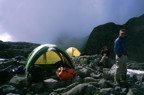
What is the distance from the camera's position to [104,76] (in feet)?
71.8

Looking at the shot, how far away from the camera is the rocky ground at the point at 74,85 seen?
17812 mm

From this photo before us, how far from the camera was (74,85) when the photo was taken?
18875 mm

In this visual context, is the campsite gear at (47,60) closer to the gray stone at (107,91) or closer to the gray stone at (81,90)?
the gray stone at (81,90)

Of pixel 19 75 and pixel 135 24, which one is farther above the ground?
pixel 135 24

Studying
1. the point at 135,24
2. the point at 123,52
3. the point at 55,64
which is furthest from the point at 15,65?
the point at 135,24

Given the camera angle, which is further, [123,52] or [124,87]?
[123,52]

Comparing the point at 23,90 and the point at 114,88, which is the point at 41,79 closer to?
the point at 23,90

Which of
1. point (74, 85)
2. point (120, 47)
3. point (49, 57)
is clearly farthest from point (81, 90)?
point (49, 57)

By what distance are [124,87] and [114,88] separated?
2.36 feet

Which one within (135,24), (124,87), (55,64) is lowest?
(124,87)

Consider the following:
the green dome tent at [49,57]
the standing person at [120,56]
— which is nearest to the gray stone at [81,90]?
the standing person at [120,56]

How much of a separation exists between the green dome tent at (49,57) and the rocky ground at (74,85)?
98 centimetres

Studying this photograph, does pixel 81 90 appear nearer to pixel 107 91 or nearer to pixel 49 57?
pixel 107 91

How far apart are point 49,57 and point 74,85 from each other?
308 inches
